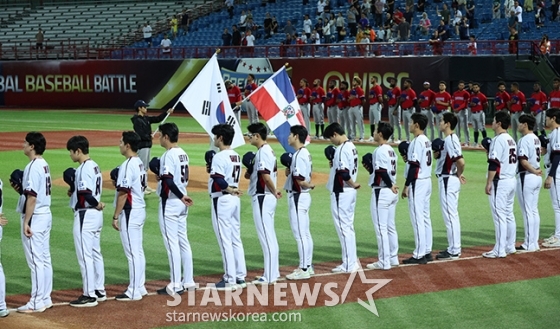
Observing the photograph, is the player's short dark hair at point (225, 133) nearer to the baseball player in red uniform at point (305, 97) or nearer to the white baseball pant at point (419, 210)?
the white baseball pant at point (419, 210)

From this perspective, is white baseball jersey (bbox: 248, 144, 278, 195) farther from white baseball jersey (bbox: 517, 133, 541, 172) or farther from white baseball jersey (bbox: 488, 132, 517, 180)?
white baseball jersey (bbox: 517, 133, 541, 172)

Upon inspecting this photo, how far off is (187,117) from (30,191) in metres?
33.5

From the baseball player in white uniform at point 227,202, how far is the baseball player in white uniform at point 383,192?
208 centimetres

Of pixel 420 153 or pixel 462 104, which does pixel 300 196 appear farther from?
pixel 462 104

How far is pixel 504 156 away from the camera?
13.2 m

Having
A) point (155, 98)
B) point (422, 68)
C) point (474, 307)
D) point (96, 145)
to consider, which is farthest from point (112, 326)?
point (155, 98)

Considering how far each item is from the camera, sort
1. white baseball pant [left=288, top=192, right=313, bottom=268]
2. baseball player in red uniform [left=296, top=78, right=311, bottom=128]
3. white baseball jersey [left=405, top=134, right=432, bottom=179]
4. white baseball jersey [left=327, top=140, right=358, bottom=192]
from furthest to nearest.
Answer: baseball player in red uniform [left=296, top=78, right=311, bottom=128]
white baseball jersey [left=405, top=134, right=432, bottom=179]
white baseball jersey [left=327, top=140, right=358, bottom=192]
white baseball pant [left=288, top=192, right=313, bottom=268]

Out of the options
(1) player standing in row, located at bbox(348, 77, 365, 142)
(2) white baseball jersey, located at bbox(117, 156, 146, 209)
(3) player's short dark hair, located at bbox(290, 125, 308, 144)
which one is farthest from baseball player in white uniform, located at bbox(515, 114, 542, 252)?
(1) player standing in row, located at bbox(348, 77, 365, 142)

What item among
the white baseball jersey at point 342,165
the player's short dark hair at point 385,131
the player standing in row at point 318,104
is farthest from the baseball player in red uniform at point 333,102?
the white baseball jersey at point 342,165

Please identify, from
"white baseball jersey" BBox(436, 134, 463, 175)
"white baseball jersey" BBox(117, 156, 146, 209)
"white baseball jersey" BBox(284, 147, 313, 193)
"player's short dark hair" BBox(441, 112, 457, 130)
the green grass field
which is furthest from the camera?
"player's short dark hair" BBox(441, 112, 457, 130)

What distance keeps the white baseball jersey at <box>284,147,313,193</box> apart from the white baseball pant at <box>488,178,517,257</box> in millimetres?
3132

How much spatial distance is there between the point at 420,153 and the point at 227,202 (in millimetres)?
3071

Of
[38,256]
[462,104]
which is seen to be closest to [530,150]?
[38,256]

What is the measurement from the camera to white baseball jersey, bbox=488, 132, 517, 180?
13.2 meters
